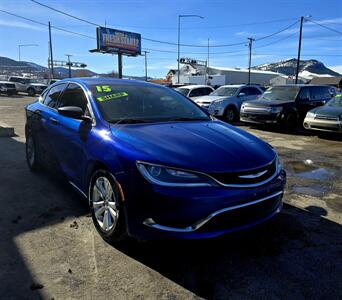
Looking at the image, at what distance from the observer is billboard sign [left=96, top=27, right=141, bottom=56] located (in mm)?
37509

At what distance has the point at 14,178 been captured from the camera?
567cm

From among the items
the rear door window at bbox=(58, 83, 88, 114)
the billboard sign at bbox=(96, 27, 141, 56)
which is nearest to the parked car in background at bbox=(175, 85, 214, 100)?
the rear door window at bbox=(58, 83, 88, 114)

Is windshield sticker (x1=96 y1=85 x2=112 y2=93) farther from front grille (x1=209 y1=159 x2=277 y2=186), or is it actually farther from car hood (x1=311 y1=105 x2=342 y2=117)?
car hood (x1=311 y1=105 x2=342 y2=117)

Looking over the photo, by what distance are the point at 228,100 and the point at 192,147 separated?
11770mm

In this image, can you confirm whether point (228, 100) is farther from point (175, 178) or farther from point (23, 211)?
point (175, 178)

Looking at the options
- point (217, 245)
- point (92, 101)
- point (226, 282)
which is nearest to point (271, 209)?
point (217, 245)

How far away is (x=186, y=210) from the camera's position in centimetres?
287

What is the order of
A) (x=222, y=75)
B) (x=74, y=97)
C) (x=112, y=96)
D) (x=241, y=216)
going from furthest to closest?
(x=222, y=75) < (x=74, y=97) < (x=112, y=96) < (x=241, y=216)

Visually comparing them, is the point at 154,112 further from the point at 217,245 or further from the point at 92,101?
the point at 217,245

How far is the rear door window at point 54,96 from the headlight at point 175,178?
2.71m

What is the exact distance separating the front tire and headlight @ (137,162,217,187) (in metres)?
0.46

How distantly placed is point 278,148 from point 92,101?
19.9 feet

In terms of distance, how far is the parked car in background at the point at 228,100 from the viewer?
566 inches

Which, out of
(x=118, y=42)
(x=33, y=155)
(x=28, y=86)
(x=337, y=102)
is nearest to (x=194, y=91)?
(x=337, y=102)
